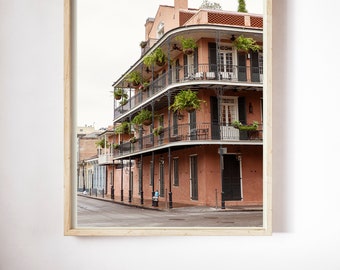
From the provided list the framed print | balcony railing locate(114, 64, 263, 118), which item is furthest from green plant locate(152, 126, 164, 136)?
balcony railing locate(114, 64, 263, 118)

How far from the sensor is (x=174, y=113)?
13.2 feet

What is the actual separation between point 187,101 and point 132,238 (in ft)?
4.19

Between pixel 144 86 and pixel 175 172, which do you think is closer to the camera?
pixel 175 172

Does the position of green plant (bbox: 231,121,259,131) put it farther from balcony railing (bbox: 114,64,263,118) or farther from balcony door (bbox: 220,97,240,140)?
balcony railing (bbox: 114,64,263,118)

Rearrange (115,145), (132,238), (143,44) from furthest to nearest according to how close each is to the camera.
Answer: (115,145) → (143,44) → (132,238)

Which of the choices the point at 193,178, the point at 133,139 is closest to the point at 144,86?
the point at 133,139

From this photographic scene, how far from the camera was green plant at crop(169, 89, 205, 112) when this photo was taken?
3.97 meters

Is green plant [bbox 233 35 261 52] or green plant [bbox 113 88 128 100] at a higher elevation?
green plant [bbox 233 35 261 52]

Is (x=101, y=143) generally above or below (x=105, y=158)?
above

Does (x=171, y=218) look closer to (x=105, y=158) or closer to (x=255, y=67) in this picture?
(x=105, y=158)

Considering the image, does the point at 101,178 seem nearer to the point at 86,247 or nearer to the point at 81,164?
the point at 81,164

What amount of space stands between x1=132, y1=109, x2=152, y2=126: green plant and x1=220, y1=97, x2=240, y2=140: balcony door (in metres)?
0.66

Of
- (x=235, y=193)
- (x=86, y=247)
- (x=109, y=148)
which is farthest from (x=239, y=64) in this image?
(x=86, y=247)
